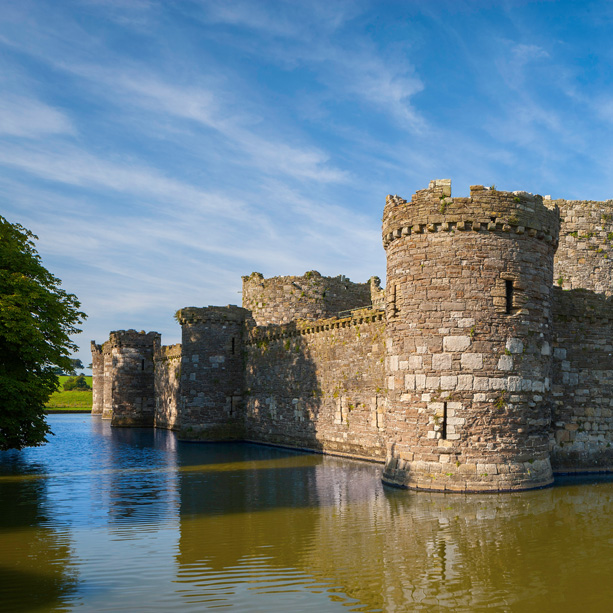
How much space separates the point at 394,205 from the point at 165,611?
38.3ft

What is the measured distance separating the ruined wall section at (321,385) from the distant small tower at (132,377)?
53.6 ft

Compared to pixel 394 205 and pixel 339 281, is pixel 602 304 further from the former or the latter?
pixel 339 281

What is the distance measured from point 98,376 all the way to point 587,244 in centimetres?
4668

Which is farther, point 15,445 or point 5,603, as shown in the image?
point 15,445

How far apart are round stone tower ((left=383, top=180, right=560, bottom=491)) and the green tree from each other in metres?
12.4

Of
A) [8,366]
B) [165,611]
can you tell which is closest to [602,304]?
[165,611]

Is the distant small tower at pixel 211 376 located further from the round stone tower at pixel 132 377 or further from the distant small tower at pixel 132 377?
the distant small tower at pixel 132 377

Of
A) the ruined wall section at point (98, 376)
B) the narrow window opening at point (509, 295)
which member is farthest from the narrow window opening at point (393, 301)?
the ruined wall section at point (98, 376)

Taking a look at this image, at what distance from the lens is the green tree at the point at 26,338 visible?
65.5 ft

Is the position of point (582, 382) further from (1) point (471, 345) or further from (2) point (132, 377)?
(2) point (132, 377)

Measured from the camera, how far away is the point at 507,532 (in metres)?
11.2

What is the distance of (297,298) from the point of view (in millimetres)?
32625

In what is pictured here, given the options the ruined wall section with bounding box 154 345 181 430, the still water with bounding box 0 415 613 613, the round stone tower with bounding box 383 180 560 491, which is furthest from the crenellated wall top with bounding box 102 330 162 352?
the round stone tower with bounding box 383 180 560 491

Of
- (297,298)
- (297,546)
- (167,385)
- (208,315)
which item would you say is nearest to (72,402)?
(167,385)
